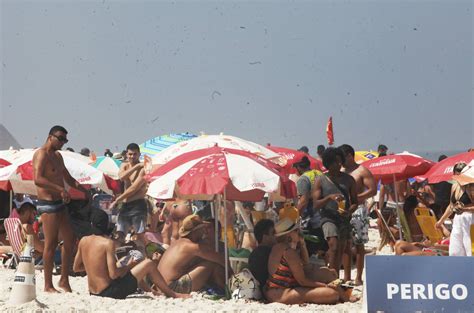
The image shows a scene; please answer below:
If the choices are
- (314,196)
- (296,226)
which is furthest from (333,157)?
(296,226)

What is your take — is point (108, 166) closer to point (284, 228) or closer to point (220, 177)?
point (220, 177)

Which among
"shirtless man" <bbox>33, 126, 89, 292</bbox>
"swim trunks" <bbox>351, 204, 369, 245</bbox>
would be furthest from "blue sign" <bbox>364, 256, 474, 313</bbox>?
"shirtless man" <bbox>33, 126, 89, 292</bbox>

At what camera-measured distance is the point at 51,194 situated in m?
8.16

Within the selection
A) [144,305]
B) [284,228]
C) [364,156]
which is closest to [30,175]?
[144,305]

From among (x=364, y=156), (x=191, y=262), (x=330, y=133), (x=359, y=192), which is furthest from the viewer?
(x=330, y=133)

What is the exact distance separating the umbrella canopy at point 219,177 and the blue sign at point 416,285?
177cm

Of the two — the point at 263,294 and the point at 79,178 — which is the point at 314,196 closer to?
the point at 263,294

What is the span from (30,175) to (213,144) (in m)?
2.33

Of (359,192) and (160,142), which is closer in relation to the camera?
(359,192)

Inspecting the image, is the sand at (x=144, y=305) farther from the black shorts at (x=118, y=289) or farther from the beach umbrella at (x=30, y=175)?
the beach umbrella at (x=30, y=175)

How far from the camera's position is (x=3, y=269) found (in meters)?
11.0

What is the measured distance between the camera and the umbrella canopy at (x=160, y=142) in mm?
15398

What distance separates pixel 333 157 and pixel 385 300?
8.36 ft

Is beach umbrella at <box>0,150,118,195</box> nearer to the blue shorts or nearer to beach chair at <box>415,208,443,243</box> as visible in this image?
the blue shorts
